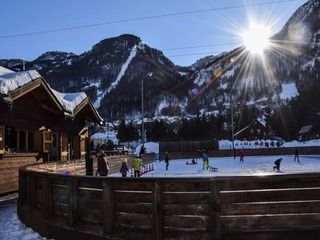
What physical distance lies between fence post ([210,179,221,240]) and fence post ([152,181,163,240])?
0.79 metres

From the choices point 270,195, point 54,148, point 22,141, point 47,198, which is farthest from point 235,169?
point 270,195

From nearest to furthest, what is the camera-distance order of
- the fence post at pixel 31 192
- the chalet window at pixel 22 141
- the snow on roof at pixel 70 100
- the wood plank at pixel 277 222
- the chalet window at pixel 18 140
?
the wood plank at pixel 277 222, the fence post at pixel 31 192, the chalet window at pixel 18 140, the chalet window at pixel 22 141, the snow on roof at pixel 70 100

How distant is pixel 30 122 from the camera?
16.0 m

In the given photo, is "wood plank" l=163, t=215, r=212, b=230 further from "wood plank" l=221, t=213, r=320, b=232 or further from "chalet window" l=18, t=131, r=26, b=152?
"chalet window" l=18, t=131, r=26, b=152

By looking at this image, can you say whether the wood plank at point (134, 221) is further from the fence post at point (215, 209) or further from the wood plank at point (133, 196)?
the fence post at point (215, 209)

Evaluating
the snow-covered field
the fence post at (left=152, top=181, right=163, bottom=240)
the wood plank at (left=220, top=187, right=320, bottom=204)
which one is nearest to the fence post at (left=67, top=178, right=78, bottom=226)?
the fence post at (left=152, top=181, right=163, bottom=240)

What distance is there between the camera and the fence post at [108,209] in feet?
20.0

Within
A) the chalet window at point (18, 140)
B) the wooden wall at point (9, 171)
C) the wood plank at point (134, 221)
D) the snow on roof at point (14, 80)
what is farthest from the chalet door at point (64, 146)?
the wood plank at point (134, 221)

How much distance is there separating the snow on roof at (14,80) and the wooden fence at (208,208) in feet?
25.0

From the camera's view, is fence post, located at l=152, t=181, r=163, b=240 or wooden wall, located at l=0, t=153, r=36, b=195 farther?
wooden wall, located at l=0, t=153, r=36, b=195

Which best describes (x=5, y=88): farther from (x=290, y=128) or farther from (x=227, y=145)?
(x=290, y=128)

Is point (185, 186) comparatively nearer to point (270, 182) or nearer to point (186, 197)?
point (186, 197)

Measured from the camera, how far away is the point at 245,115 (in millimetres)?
120625

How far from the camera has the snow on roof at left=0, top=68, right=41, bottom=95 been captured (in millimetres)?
12522
